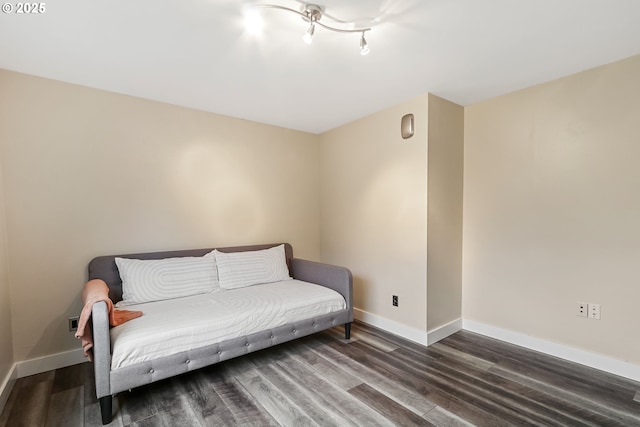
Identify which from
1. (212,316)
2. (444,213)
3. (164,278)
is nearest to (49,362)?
(164,278)

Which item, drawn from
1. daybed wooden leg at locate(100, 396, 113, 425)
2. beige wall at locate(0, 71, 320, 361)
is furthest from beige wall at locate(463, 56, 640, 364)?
daybed wooden leg at locate(100, 396, 113, 425)

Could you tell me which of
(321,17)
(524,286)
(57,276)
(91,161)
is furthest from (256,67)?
(524,286)

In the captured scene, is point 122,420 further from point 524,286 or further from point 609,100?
point 609,100

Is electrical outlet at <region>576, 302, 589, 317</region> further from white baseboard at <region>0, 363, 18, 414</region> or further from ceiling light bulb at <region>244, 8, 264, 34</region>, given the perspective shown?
white baseboard at <region>0, 363, 18, 414</region>

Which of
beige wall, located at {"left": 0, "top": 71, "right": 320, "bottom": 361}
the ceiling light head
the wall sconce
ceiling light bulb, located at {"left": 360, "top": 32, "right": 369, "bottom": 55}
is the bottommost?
beige wall, located at {"left": 0, "top": 71, "right": 320, "bottom": 361}

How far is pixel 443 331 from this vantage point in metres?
2.76

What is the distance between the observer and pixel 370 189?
3.16 m

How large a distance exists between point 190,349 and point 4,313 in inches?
52.4

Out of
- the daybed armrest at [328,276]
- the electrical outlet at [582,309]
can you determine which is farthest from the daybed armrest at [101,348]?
the electrical outlet at [582,309]

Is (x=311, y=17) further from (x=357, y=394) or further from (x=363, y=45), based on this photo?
(x=357, y=394)

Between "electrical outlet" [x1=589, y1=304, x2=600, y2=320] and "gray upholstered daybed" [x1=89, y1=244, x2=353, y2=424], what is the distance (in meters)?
1.87

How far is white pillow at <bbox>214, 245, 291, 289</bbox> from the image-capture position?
2754 mm

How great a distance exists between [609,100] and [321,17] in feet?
7.32

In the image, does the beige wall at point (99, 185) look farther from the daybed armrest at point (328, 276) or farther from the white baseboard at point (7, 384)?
the daybed armrest at point (328, 276)
